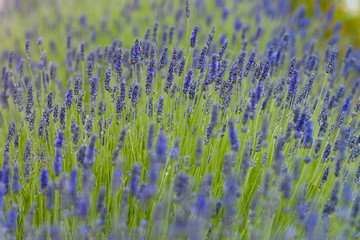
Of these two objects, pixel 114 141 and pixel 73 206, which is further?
pixel 114 141

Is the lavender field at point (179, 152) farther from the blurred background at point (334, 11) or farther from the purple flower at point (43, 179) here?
the blurred background at point (334, 11)

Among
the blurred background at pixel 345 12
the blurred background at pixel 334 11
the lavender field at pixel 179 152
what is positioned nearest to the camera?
the lavender field at pixel 179 152

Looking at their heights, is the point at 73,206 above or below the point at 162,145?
below

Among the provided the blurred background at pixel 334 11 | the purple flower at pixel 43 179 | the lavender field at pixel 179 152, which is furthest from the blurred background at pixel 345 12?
the purple flower at pixel 43 179

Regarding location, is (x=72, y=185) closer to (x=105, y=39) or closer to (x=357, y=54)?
(x=105, y=39)

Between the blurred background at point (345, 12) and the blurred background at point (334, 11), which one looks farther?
the blurred background at point (345, 12)

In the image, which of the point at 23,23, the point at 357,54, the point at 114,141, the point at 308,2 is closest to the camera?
the point at 114,141

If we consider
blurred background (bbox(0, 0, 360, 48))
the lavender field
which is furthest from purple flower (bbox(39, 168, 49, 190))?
blurred background (bbox(0, 0, 360, 48))

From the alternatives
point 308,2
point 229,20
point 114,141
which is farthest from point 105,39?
point 308,2
